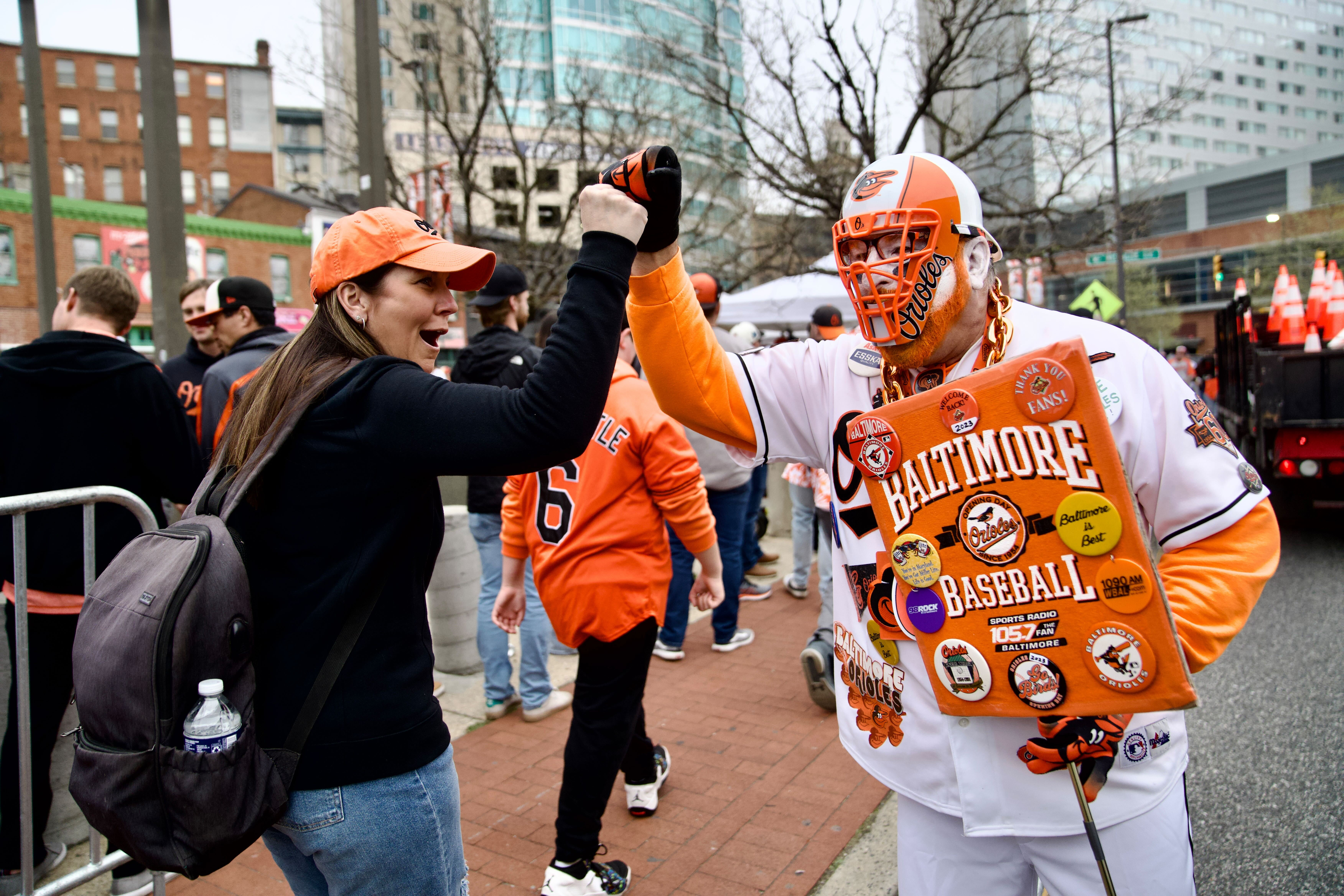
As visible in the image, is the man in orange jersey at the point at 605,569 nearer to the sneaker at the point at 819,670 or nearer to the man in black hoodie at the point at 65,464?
the sneaker at the point at 819,670

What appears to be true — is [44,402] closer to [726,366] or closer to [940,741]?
[726,366]

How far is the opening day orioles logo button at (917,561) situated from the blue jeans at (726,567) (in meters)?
4.15

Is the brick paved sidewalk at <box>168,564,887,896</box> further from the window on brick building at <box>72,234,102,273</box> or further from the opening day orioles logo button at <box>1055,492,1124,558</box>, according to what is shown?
the window on brick building at <box>72,234,102,273</box>

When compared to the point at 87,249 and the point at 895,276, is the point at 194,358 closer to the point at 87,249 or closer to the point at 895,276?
the point at 895,276

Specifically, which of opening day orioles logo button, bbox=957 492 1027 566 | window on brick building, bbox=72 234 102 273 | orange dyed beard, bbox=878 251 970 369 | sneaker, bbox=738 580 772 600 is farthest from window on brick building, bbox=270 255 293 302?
opening day orioles logo button, bbox=957 492 1027 566

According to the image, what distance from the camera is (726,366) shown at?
6.64ft

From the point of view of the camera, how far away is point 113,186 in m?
63.1

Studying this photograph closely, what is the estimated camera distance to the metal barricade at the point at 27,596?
8.62 feet

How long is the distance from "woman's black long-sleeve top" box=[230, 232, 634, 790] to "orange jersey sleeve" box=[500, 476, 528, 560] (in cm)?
198

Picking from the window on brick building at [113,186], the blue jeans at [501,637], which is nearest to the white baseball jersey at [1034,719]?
the blue jeans at [501,637]

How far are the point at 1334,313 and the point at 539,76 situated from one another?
1582 centimetres

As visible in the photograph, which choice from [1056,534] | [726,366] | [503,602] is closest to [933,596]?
[1056,534]

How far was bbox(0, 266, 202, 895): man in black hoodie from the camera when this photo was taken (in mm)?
3119

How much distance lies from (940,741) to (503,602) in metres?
2.18
